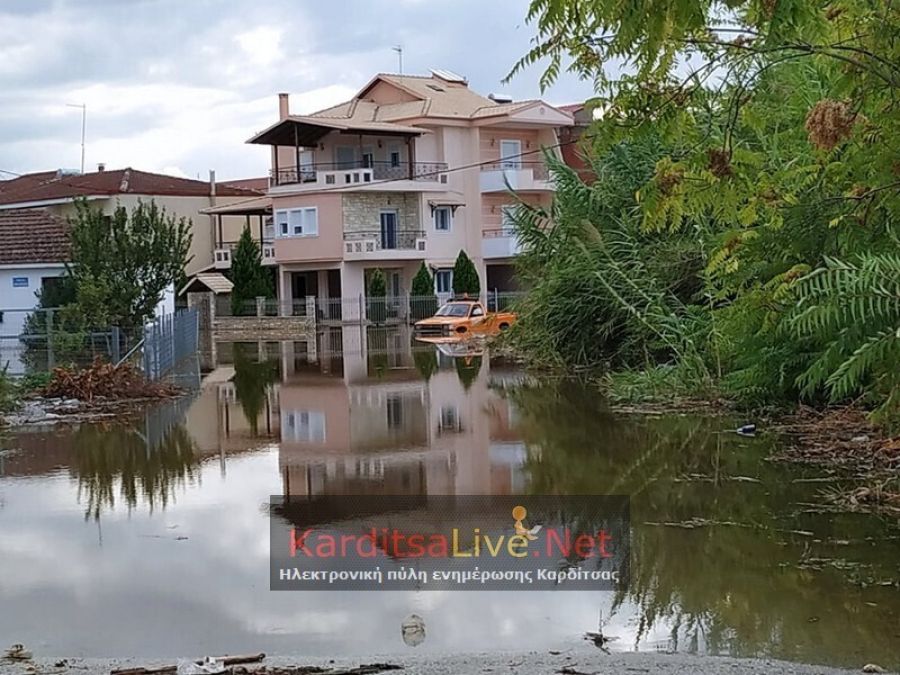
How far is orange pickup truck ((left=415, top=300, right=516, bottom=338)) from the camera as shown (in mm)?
44375

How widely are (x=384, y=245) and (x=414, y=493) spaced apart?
45.4 m

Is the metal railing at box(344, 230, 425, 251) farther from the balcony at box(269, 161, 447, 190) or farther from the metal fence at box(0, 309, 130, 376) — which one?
the metal fence at box(0, 309, 130, 376)

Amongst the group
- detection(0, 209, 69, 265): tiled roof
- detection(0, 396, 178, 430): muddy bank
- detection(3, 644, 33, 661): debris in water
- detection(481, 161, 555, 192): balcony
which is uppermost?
detection(481, 161, 555, 192): balcony

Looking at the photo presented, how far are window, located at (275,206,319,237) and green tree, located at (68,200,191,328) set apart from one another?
26106mm

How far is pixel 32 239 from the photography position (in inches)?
1492

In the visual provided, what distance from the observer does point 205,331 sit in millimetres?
52625

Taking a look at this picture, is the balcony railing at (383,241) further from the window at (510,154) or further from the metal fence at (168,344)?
the metal fence at (168,344)

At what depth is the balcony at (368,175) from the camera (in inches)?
2199

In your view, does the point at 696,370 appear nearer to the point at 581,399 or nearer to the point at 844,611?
the point at 581,399

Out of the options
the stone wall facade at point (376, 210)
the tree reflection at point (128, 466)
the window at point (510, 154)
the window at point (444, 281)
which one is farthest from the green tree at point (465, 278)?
the tree reflection at point (128, 466)

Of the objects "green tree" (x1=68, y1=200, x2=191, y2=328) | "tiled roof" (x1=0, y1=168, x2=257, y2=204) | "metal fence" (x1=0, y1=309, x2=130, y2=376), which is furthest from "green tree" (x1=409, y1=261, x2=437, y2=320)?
"metal fence" (x1=0, y1=309, x2=130, y2=376)

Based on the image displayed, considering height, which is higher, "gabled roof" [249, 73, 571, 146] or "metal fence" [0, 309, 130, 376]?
"gabled roof" [249, 73, 571, 146]

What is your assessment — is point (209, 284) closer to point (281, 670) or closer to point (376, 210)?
point (376, 210)

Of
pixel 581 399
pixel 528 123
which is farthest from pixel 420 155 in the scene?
pixel 581 399
